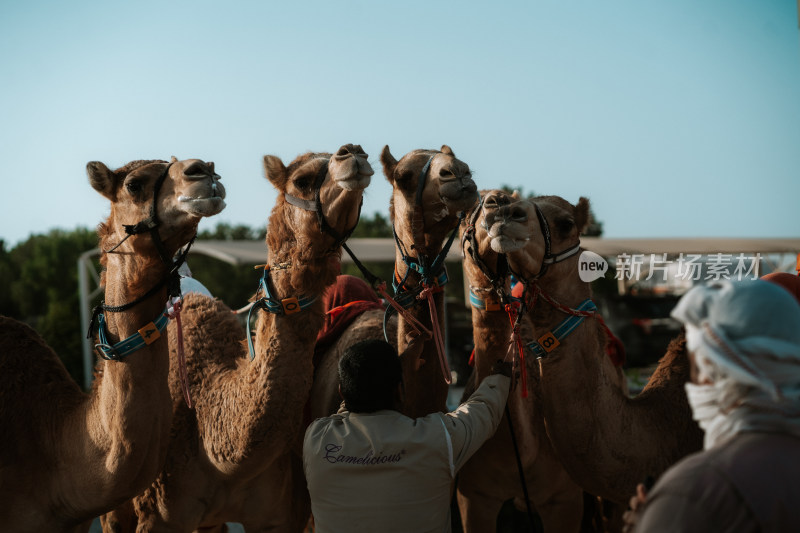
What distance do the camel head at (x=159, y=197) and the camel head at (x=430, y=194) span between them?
3.20 ft

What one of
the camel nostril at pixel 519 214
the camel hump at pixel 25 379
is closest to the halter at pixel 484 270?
the camel nostril at pixel 519 214

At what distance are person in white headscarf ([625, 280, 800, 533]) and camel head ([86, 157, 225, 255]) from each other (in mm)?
2106

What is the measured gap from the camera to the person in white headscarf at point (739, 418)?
4.99 ft

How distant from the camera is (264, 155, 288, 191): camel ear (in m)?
3.91

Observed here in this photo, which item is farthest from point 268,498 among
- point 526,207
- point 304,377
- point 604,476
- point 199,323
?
point 526,207

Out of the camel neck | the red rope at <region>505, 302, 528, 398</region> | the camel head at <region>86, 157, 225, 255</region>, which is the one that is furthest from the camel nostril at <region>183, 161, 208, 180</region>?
the red rope at <region>505, 302, 528, 398</region>

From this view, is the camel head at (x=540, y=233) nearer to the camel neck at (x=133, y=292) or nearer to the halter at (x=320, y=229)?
the halter at (x=320, y=229)

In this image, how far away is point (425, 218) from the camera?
3816 mm

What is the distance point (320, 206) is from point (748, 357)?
2.37 m

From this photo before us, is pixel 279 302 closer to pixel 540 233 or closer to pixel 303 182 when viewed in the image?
pixel 303 182

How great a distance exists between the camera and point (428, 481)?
2883mm

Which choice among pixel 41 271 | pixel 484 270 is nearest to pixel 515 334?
pixel 484 270

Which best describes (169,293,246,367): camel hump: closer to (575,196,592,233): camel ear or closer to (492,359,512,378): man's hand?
(492,359,512,378): man's hand

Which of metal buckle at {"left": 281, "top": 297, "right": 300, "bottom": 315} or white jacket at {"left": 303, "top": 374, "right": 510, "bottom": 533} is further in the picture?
metal buckle at {"left": 281, "top": 297, "right": 300, "bottom": 315}
